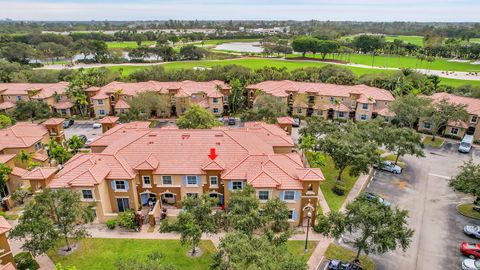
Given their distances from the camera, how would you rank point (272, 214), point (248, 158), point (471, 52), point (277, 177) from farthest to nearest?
point (471, 52) < point (248, 158) < point (277, 177) < point (272, 214)

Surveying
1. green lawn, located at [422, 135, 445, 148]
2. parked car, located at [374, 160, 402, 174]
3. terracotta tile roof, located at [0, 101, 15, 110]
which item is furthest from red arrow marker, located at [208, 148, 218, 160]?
terracotta tile roof, located at [0, 101, 15, 110]

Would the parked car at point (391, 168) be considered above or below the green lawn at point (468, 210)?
above

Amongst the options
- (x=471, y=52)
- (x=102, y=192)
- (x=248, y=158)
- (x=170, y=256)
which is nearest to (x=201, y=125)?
(x=248, y=158)

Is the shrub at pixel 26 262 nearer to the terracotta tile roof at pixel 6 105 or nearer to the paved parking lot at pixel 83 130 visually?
the paved parking lot at pixel 83 130

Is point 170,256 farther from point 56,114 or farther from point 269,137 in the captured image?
point 56,114

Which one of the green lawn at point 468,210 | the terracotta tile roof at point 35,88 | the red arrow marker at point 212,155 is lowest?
the green lawn at point 468,210

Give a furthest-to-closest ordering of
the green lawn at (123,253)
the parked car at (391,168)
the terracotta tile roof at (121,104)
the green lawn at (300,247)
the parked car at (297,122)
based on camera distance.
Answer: the terracotta tile roof at (121,104) → the parked car at (297,122) → the parked car at (391,168) → the green lawn at (300,247) → the green lawn at (123,253)

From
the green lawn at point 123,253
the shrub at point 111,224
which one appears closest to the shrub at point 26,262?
the green lawn at point 123,253
